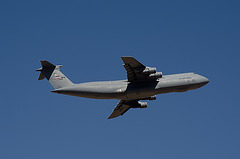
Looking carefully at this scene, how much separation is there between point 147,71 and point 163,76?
82.2 inches

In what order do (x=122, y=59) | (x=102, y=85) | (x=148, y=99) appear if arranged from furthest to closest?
(x=148, y=99) → (x=102, y=85) → (x=122, y=59)

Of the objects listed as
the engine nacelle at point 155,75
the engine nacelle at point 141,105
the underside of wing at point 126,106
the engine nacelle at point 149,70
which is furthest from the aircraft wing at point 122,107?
the engine nacelle at point 149,70

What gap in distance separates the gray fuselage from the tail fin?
735 millimetres

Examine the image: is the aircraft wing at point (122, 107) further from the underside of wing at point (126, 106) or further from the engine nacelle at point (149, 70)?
the engine nacelle at point (149, 70)

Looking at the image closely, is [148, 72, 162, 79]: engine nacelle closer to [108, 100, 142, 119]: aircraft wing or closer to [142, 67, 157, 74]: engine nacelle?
[142, 67, 157, 74]: engine nacelle

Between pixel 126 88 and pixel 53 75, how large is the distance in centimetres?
545

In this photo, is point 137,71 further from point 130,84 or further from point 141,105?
point 141,105

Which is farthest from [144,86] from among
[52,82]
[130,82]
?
[52,82]

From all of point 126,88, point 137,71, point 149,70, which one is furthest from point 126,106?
point 149,70

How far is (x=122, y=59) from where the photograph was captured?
75.4ft

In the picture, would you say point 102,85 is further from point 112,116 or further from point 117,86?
point 112,116

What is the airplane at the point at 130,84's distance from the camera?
24.2 metres

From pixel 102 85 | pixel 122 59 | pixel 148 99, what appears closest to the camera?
pixel 122 59

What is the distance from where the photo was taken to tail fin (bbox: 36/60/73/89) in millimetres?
24922
